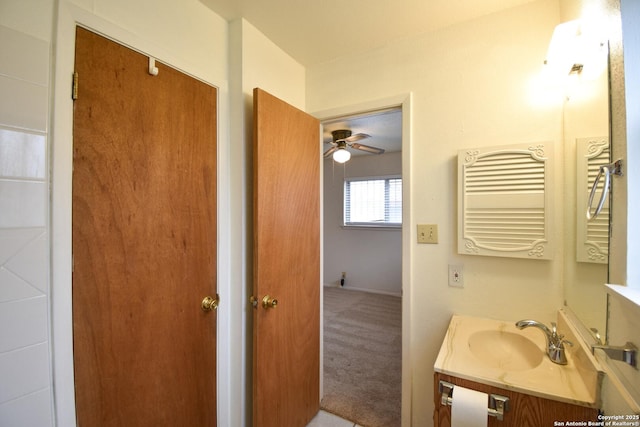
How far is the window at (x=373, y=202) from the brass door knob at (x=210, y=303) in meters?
3.52

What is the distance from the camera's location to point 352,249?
189 inches

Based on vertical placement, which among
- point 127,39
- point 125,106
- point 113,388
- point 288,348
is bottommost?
point 288,348

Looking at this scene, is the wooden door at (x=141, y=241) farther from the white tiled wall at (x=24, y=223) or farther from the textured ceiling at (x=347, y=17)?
the textured ceiling at (x=347, y=17)

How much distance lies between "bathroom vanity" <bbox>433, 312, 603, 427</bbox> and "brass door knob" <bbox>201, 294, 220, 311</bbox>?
41.7 inches

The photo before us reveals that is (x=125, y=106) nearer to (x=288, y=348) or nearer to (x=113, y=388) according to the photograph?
(x=113, y=388)

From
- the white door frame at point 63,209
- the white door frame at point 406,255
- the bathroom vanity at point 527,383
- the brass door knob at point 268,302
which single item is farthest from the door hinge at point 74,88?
the bathroom vanity at point 527,383

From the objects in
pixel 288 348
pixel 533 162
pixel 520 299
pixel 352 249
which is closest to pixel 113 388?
pixel 288 348

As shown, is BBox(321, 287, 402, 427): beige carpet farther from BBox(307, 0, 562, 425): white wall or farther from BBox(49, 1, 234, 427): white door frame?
BBox(49, 1, 234, 427): white door frame

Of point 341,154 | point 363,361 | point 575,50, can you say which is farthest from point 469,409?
point 341,154

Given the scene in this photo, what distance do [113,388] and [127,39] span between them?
1.35 meters

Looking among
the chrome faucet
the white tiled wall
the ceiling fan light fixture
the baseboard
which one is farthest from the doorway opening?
the white tiled wall

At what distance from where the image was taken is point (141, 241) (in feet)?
3.49

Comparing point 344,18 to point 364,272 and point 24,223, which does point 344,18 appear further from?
point 364,272

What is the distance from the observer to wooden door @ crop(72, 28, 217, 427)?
913 millimetres
